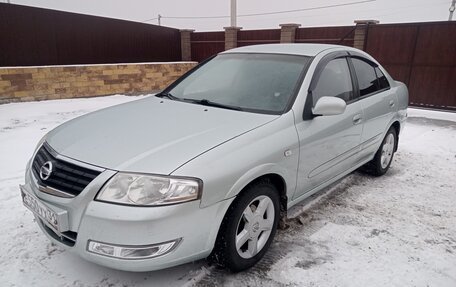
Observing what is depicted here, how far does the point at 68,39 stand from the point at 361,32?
27.6ft

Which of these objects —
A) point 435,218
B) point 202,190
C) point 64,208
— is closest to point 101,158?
point 64,208

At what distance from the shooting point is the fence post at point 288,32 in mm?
11297

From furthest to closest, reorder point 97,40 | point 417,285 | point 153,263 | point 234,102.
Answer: point 97,40 → point 234,102 → point 417,285 → point 153,263

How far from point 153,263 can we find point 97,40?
979cm

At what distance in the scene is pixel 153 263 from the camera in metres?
1.97

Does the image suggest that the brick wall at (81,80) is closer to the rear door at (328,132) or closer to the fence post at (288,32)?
the fence post at (288,32)

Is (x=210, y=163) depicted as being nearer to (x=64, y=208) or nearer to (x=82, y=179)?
(x=82, y=179)

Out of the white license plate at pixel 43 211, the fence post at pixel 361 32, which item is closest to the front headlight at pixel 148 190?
the white license plate at pixel 43 211

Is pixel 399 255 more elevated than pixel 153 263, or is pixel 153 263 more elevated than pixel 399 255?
pixel 153 263

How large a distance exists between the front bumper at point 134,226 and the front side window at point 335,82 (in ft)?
4.97

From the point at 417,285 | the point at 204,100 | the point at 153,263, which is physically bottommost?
the point at 417,285

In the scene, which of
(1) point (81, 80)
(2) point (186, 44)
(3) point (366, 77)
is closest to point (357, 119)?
(3) point (366, 77)

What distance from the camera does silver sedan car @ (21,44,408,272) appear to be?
1.94 metres

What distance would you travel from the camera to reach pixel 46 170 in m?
2.19
